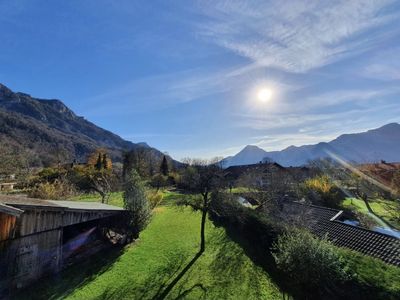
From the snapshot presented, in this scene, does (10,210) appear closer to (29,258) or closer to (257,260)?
(29,258)

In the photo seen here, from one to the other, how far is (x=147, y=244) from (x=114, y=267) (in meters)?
4.25

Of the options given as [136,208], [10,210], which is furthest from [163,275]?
[10,210]

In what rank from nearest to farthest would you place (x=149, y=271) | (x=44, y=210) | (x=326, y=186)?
(x=44, y=210)
(x=149, y=271)
(x=326, y=186)

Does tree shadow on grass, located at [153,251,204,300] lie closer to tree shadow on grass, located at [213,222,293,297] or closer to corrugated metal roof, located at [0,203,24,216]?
tree shadow on grass, located at [213,222,293,297]

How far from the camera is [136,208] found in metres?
20.5

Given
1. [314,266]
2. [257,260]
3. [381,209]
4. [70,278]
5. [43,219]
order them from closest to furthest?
[314,266] → [43,219] → [70,278] → [257,260] → [381,209]

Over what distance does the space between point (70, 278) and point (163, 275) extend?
4.84m

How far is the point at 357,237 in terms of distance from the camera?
1778 centimetres

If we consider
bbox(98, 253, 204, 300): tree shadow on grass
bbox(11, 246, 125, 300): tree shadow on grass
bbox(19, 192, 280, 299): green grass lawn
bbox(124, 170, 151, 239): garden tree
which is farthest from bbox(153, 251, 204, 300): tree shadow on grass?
bbox(124, 170, 151, 239): garden tree

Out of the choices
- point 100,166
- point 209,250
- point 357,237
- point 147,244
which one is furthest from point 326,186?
point 100,166

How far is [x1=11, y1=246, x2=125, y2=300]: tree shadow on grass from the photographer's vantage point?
1235 centimetres

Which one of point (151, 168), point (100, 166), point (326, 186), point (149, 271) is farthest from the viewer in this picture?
point (151, 168)

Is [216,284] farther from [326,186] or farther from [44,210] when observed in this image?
[326,186]

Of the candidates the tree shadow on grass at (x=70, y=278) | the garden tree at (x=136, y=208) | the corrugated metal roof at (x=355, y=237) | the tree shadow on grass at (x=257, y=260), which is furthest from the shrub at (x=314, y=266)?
the garden tree at (x=136, y=208)
